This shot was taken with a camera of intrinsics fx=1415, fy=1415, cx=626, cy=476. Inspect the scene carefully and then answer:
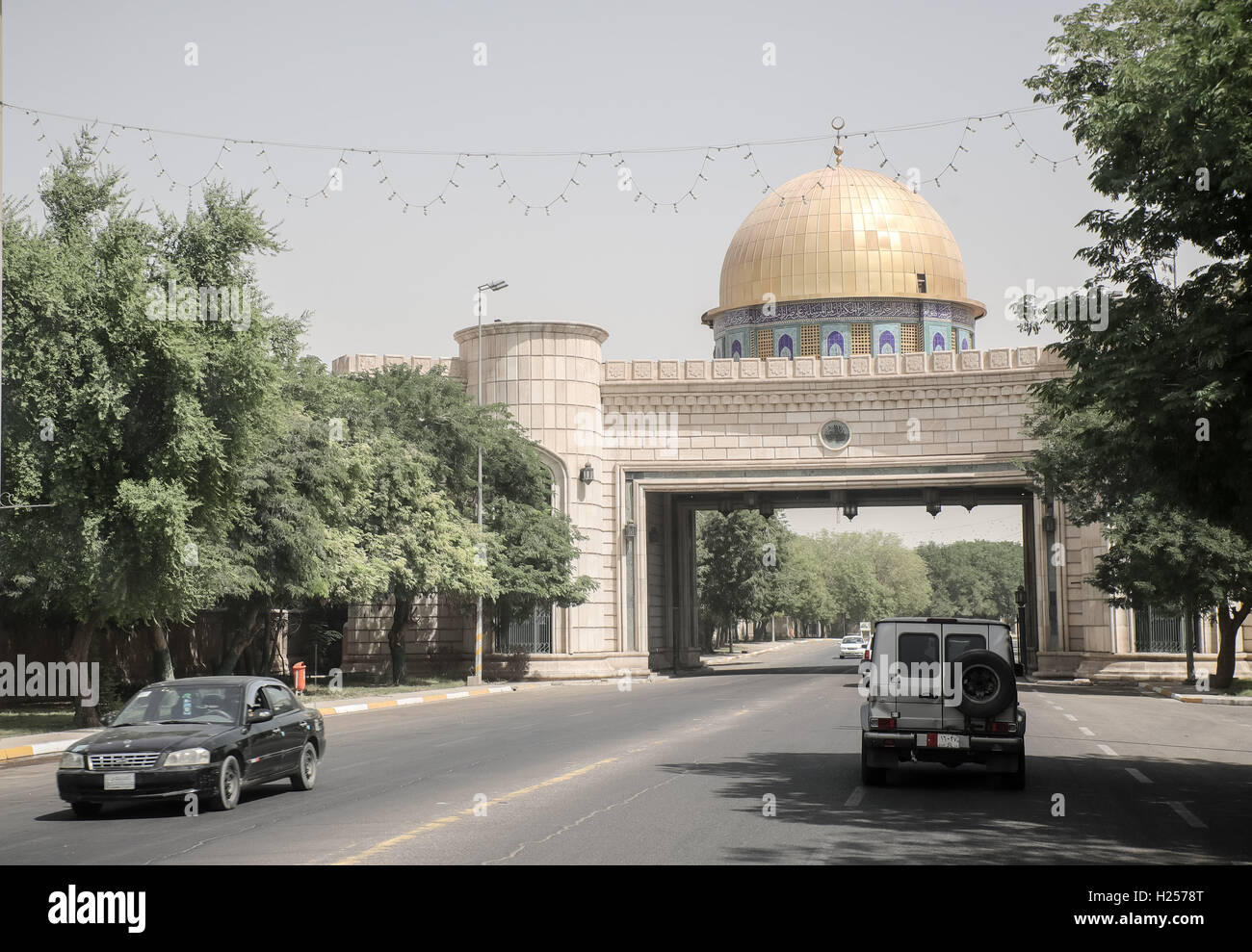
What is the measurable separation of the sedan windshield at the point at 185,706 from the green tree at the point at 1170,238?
377 inches

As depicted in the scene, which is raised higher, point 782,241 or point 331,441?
point 782,241

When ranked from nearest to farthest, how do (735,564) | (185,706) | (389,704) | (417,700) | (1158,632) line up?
(185,706), (389,704), (417,700), (1158,632), (735,564)

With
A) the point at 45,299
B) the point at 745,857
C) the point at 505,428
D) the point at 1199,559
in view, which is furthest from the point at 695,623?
the point at 745,857

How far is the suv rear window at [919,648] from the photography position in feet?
52.6

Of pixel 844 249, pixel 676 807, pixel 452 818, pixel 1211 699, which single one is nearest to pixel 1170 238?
pixel 676 807

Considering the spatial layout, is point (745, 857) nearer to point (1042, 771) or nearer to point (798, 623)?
point (1042, 771)

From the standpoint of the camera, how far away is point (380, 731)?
26.2 m

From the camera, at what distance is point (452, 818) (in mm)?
12883

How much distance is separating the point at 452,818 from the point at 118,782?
10.9 feet

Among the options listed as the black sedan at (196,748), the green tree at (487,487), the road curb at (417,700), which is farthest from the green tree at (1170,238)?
the green tree at (487,487)

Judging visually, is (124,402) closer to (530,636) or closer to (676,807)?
(676,807)

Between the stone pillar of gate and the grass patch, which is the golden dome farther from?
the grass patch

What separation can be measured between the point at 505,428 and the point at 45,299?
87.3 feet

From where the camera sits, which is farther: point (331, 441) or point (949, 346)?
point (949, 346)
